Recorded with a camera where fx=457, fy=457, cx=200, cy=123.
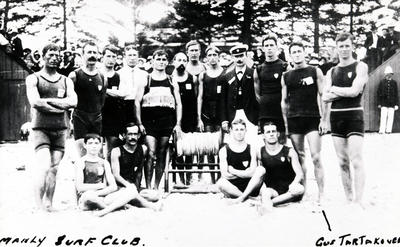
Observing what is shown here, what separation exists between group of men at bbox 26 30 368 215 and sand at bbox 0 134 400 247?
19 centimetres

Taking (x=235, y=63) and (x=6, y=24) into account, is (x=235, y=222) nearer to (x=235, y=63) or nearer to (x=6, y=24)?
(x=235, y=63)

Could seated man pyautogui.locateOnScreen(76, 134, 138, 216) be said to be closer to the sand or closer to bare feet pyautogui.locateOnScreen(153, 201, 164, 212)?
the sand

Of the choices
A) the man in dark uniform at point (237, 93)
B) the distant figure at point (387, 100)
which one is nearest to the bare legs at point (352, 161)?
the man in dark uniform at point (237, 93)

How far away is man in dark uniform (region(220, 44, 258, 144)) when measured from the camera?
18.2 ft

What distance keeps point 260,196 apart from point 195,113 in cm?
152

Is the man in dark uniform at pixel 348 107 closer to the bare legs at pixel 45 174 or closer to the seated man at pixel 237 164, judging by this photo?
the seated man at pixel 237 164

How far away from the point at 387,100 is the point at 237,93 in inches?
230

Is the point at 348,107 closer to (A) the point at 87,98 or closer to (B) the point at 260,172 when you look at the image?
(B) the point at 260,172

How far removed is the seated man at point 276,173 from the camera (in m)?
4.63

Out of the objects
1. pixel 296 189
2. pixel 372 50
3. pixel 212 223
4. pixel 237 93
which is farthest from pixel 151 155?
pixel 372 50

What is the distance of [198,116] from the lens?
5.79 metres

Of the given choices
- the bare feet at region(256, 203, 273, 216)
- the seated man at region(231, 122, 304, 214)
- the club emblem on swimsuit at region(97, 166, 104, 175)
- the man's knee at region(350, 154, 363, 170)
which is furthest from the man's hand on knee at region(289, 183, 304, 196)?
the club emblem on swimsuit at region(97, 166, 104, 175)

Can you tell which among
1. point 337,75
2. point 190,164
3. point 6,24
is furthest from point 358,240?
point 6,24

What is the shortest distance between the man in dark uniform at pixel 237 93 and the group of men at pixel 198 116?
1 cm
